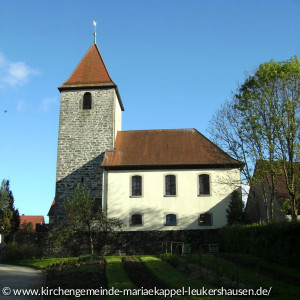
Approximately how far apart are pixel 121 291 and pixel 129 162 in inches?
746

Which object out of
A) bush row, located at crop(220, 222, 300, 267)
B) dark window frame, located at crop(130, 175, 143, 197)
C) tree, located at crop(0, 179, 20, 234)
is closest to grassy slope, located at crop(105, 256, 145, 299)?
bush row, located at crop(220, 222, 300, 267)

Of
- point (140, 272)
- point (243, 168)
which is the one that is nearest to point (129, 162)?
point (243, 168)

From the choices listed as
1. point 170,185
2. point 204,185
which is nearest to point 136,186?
point 170,185

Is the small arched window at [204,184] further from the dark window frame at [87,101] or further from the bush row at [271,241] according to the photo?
the dark window frame at [87,101]

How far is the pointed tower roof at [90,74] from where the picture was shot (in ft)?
104

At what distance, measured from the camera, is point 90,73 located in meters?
32.8

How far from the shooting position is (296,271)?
45.4 feet

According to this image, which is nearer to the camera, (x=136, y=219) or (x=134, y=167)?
(x=136, y=219)

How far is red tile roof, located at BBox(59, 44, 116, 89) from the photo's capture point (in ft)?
105

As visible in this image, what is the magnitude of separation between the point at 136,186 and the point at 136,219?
250cm

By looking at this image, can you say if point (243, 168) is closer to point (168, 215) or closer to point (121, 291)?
point (168, 215)

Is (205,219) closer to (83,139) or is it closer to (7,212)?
(83,139)

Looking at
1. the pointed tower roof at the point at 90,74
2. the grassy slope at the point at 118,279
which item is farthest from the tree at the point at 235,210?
the pointed tower roof at the point at 90,74

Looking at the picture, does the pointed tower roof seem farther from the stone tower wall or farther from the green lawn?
the green lawn
